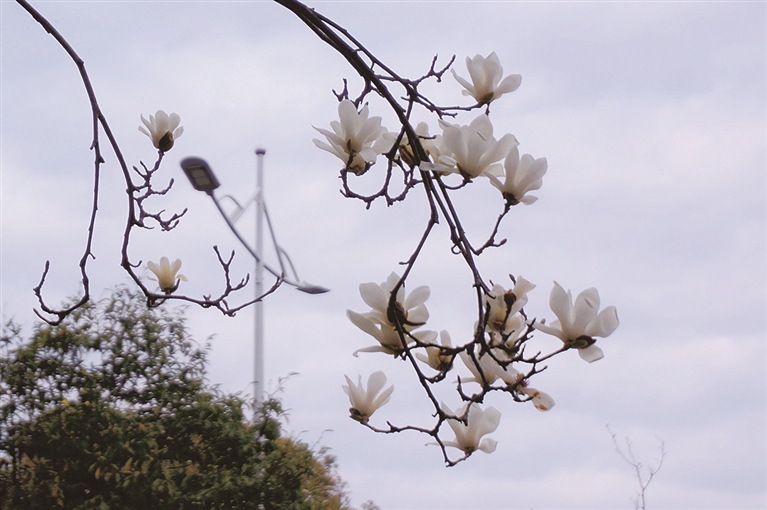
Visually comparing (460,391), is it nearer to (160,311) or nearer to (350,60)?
(350,60)

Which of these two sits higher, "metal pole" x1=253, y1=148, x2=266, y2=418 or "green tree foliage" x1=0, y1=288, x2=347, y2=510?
"metal pole" x1=253, y1=148, x2=266, y2=418

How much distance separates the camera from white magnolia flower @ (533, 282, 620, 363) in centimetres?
98

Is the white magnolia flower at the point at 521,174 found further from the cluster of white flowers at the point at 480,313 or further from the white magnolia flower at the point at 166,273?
the white magnolia flower at the point at 166,273

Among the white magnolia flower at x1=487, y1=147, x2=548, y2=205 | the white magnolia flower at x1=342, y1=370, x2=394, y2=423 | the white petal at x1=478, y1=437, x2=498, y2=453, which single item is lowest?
the white petal at x1=478, y1=437, x2=498, y2=453

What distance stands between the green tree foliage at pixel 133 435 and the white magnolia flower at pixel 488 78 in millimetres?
3635

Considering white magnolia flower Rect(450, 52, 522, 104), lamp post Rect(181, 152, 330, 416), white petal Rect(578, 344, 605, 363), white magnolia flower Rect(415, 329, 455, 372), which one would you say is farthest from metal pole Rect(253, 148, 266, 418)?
white petal Rect(578, 344, 605, 363)

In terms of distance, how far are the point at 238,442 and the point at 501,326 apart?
12.7 ft

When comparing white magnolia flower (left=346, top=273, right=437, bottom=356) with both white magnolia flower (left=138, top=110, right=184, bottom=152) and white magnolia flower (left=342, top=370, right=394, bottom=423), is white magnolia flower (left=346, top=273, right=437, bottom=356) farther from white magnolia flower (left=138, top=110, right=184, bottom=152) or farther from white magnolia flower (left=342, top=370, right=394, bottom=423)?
white magnolia flower (left=138, top=110, right=184, bottom=152)

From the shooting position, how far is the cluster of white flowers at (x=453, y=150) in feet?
3.43

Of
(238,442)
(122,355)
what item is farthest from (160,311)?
(238,442)

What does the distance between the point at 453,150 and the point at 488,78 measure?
33cm

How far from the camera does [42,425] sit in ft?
15.5

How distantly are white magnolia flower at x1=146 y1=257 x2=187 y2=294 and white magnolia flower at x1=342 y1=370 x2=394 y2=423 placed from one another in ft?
2.79

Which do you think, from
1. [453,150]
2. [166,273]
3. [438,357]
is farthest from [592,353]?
[166,273]
